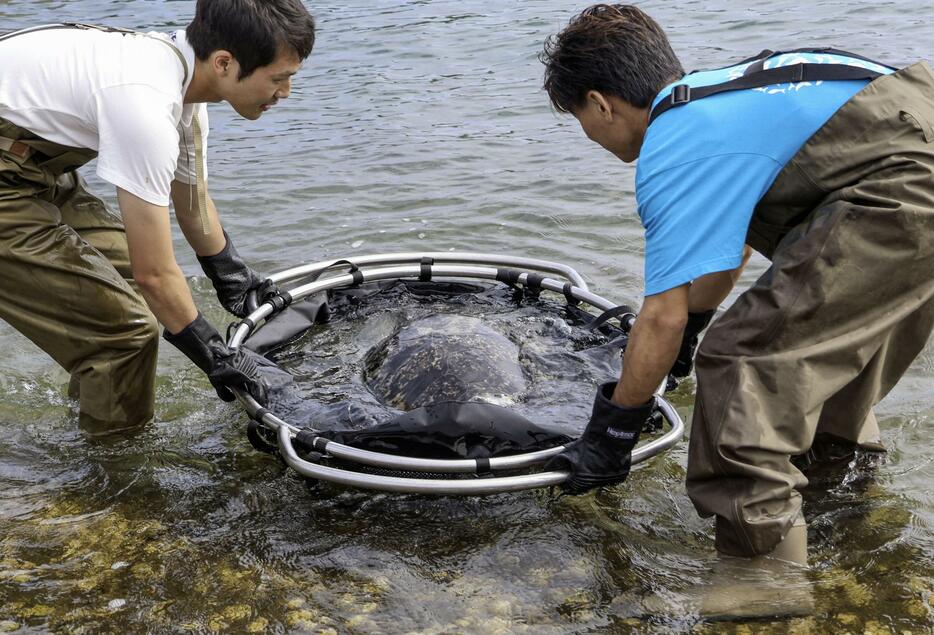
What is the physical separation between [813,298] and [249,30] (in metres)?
2.38

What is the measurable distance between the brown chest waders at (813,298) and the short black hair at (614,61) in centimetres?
47

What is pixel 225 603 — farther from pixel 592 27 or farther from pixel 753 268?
pixel 753 268

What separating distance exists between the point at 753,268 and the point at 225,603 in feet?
15.9

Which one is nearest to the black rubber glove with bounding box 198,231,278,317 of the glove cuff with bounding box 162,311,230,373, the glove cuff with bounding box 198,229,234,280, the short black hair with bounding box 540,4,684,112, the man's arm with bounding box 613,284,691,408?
the glove cuff with bounding box 198,229,234,280

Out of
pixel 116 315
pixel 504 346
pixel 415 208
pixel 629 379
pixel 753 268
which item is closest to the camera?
pixel 629 379

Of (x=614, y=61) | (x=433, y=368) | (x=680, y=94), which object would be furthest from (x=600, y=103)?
(x=433, y=368)

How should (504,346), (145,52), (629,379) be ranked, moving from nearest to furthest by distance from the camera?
(629,379) < (145,52) < (504,346)

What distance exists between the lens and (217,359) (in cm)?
422

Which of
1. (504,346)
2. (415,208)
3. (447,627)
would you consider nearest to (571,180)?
(415,208)

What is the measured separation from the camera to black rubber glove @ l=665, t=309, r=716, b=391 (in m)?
4.44

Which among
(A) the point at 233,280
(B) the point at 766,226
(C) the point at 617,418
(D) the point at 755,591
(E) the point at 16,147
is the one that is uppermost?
(E) the point at 16,147

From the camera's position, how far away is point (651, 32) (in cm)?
337

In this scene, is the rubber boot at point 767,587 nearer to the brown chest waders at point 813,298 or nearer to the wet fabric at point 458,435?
the brown chest waders at point 813,298

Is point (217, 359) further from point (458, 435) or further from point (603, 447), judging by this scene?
point (603, 447)
